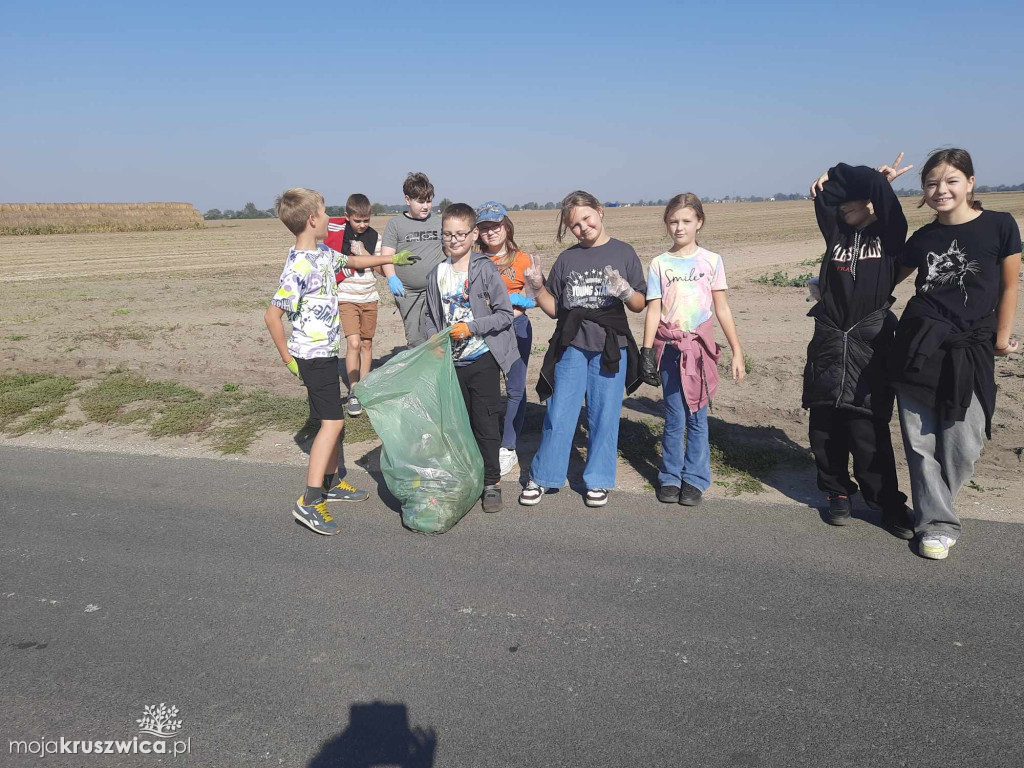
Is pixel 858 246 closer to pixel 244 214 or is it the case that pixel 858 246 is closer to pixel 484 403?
pixel 484 403

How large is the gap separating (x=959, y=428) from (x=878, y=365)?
492 mm

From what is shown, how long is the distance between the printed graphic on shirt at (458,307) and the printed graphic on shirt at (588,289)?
61cm

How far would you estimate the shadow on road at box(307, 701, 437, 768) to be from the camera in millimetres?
2477

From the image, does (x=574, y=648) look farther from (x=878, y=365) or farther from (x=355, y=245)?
(x=355, y=245)

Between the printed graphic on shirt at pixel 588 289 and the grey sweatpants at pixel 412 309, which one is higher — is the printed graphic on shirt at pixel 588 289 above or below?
above

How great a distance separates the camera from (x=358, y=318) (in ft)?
22.9

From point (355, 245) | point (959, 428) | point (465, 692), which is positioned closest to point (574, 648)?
point (465, 692)

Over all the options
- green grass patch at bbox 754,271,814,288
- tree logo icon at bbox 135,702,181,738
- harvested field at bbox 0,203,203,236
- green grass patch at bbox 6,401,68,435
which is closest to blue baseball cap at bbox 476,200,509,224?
tree logo icon at bbox 135,702,181,738

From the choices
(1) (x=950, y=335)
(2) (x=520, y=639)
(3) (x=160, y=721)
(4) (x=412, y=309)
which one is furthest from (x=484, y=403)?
(1) (x=950, y=335)

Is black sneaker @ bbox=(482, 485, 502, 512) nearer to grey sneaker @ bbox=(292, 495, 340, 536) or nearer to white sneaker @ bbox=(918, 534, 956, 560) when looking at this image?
grey sneaker @ bbox=(292, 495, 340, 536)

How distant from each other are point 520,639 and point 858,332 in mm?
2412

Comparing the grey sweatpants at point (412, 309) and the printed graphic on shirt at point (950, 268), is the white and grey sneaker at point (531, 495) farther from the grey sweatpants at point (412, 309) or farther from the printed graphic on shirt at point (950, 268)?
the printed graphic on shirt at point (950, 268)

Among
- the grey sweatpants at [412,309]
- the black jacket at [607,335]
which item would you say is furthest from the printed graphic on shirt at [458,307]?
the grey sweatpants at [412,309]

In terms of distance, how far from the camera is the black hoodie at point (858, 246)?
380 centimetres
